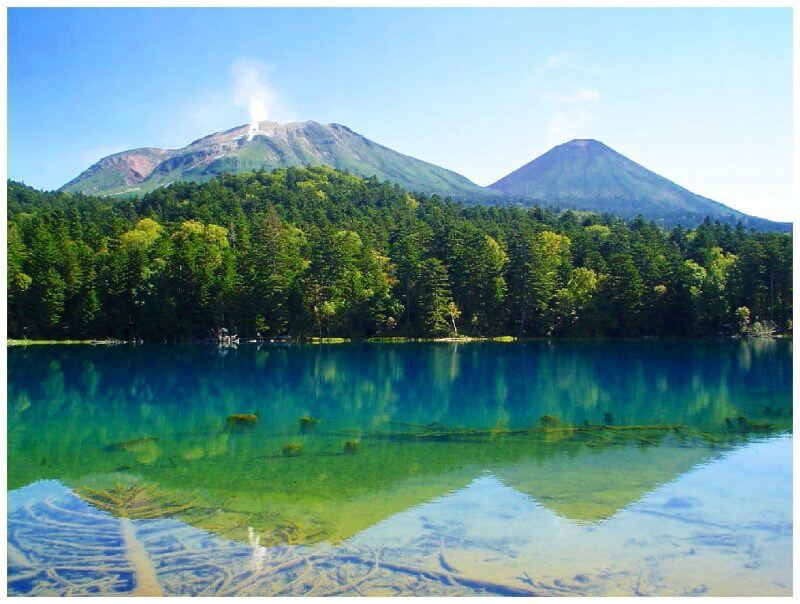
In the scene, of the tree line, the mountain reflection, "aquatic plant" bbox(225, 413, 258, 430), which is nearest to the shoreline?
the tree line

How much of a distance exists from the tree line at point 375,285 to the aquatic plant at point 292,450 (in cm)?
4819

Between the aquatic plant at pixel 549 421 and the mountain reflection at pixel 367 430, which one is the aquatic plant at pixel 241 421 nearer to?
the mountain reflection at pixel 367 430

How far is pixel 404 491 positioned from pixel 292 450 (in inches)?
194

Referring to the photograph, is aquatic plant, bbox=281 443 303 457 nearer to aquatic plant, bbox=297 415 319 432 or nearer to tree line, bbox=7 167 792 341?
aquatic plant, bbox=297 415 319 432

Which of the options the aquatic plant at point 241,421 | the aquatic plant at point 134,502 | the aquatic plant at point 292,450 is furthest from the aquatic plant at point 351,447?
the aquatic plant at point 134,502

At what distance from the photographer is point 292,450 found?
17359 mm

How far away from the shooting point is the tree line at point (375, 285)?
6494cm

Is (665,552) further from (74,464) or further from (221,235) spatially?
(221,235)

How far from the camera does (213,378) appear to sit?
34938mm

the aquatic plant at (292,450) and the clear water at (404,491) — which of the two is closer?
the clear water at (404,491)

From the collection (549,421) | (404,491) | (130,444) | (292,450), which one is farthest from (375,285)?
(404,491)

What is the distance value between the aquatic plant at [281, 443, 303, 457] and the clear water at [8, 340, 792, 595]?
111 mm

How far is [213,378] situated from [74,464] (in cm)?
Result: 1891

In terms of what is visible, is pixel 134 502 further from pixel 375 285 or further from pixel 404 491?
pixel 375 285
